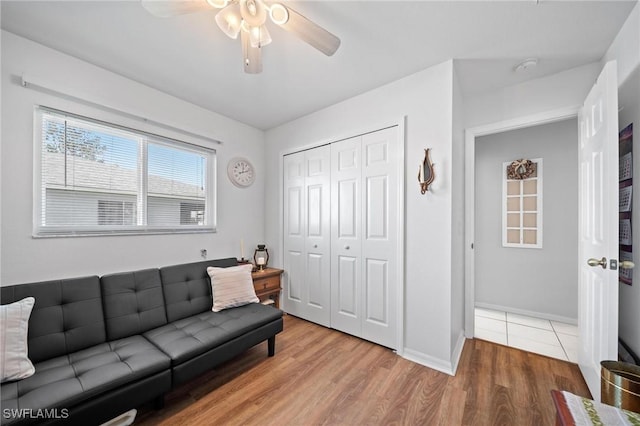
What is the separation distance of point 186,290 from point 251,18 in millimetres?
2198

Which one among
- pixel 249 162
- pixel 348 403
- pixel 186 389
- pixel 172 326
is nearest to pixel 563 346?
pixel 348 403

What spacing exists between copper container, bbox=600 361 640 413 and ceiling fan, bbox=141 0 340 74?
7.90ft

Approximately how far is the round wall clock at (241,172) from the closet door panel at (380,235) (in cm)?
165

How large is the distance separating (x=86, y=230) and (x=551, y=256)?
198 inches

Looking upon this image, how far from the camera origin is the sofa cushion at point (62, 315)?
156 cm

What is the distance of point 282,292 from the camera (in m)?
3.39

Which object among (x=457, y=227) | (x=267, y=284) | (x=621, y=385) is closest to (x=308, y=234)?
(x=267, y=284)

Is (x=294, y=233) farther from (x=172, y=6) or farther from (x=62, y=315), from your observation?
(x=172, y=6)

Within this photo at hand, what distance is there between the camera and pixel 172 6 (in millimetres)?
1260

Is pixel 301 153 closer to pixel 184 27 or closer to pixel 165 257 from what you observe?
pixel 184 27

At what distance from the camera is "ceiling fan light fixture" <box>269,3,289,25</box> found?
1.24 m

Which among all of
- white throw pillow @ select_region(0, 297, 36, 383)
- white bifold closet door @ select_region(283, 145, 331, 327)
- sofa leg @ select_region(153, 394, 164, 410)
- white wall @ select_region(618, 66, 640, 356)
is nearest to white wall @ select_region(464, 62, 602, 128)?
white wall @ select_region(618, 66, 640, 356)

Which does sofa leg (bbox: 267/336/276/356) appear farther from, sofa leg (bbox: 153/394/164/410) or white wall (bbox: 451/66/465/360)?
white wall (bbox: 451/66/465/360)

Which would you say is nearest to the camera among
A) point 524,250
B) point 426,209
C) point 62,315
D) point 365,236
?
point 62,315
